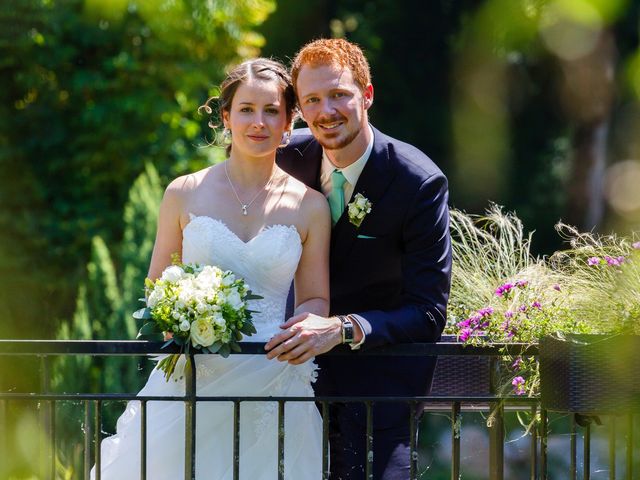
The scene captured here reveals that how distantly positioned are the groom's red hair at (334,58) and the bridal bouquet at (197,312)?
94 centimetres

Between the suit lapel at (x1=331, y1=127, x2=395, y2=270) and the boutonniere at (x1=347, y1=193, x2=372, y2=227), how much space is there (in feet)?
0.07

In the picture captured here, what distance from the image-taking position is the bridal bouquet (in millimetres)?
3307

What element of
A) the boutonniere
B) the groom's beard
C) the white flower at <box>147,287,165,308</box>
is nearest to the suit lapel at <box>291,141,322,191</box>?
the groom's beard

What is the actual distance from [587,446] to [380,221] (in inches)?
40.8

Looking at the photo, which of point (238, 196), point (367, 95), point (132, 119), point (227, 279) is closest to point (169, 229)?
point (238, 196)

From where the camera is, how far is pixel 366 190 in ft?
13.0

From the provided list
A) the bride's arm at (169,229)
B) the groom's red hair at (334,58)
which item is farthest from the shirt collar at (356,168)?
Answer: the bride's arm at (169,229)

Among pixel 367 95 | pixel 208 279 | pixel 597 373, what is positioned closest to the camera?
pixel 597 373

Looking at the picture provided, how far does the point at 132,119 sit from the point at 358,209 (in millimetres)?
6379

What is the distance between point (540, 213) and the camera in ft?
46.9

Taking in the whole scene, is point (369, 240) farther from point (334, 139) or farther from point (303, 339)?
point (303, 339)

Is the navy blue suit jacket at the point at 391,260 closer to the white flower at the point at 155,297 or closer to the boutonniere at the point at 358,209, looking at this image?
the boutonniere at the point at 358,209

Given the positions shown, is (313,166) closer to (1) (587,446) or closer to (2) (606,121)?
(1) (587,446)

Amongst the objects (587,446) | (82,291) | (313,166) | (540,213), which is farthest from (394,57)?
(587,446)
